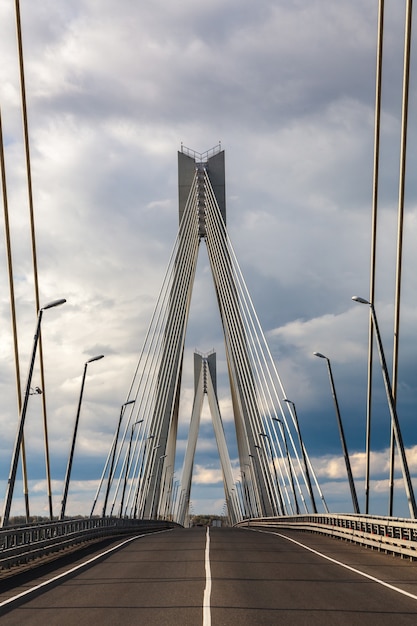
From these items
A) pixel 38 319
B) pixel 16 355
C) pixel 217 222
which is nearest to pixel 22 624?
pixel 38 319

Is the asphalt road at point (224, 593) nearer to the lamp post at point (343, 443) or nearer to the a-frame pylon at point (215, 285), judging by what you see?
the lamp post at point (343, 443)

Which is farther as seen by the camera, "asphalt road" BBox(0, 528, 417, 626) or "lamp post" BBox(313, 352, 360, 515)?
"lamp post" BBox(313, 352, 360, 515)

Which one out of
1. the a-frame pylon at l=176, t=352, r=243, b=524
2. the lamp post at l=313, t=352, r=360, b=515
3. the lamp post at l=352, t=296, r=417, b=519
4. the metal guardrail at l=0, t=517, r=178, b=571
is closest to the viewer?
the metal guardrail at l=0, t=517, r=178, b=571

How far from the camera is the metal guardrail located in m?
20.9

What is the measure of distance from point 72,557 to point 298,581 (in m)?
10.7

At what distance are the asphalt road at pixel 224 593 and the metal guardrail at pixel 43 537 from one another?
5.06 ft

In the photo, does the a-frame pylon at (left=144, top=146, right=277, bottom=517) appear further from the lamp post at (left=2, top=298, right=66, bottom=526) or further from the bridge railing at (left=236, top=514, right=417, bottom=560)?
the lamp post at (left=2, top=298, right=66, bottom=526)

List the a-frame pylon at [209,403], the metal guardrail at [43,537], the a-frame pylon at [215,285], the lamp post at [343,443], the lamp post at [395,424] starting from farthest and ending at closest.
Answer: the a-frame pylon at [209,403], the a-frame pylon at [215,285], the lamp post at [343,443], the lamp post at [395,424], the metal guardrail at [43,537]

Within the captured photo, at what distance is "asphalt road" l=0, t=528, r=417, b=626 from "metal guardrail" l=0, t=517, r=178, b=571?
5.06 ft

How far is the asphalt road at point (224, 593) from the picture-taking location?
11820 millimetres

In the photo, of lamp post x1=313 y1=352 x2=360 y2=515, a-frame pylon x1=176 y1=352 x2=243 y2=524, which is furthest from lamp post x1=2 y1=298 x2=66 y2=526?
a-frame pylon x1=176 y1=352 x2=243 y2=524

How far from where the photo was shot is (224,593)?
48.1 ft

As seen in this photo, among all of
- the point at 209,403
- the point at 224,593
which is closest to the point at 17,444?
the point at 224,593

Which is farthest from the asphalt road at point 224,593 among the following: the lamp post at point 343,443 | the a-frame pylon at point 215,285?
the a-frame pylon at point 215,285
